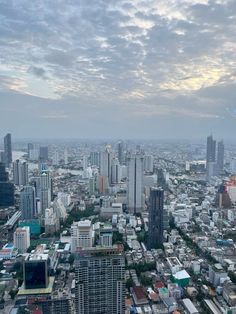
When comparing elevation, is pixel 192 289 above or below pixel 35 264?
below

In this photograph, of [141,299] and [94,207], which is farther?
[94,207]

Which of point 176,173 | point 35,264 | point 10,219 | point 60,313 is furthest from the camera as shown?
point 176,173

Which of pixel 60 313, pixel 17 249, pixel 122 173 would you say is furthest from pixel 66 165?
pixel 60 313

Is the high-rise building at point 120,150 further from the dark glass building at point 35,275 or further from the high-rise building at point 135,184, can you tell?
the dark glass building at point 35,275

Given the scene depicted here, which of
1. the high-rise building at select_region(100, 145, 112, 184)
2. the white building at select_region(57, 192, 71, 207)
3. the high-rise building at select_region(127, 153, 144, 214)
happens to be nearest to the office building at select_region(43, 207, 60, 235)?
the white building at select_region(57, 192, 71, 207)

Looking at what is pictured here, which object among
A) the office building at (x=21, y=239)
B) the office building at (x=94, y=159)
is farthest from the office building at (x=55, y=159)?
the office building at (x=21, y=239)

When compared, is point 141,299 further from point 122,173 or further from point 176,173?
point 176,173

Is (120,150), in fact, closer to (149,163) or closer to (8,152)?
(149,163)
